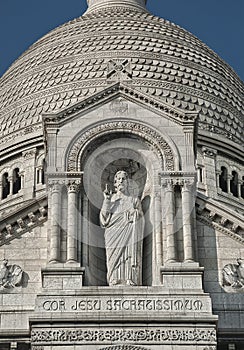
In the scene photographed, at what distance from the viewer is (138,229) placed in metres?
33.6

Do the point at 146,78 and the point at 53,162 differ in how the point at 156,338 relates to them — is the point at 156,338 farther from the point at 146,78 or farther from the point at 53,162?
the point at 146,78

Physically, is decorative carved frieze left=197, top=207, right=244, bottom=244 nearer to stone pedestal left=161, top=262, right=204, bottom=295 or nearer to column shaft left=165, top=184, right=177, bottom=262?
column shaft left=165, top=184, right=177, bottom=262

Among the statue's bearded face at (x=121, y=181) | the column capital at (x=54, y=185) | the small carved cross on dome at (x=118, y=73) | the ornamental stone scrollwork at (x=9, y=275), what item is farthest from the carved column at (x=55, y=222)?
the small carved cross on dome at (x=118, y=73)

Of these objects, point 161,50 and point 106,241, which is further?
point 161,50

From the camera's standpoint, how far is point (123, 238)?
33344 millimetres

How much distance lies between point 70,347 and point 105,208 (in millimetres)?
4513

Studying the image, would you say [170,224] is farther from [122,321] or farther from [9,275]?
[9,275]

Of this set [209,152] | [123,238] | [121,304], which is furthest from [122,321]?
[209,152]

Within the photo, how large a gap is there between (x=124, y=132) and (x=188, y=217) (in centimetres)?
291

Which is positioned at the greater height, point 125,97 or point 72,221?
point 125,97

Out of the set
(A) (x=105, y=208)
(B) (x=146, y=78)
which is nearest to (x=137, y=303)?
(A) (x=105, y=208)

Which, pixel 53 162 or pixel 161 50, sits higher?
pixel 161 50

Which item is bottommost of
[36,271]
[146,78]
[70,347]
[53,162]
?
[70,347]

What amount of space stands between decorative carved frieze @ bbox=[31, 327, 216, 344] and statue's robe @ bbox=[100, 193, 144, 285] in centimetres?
185
